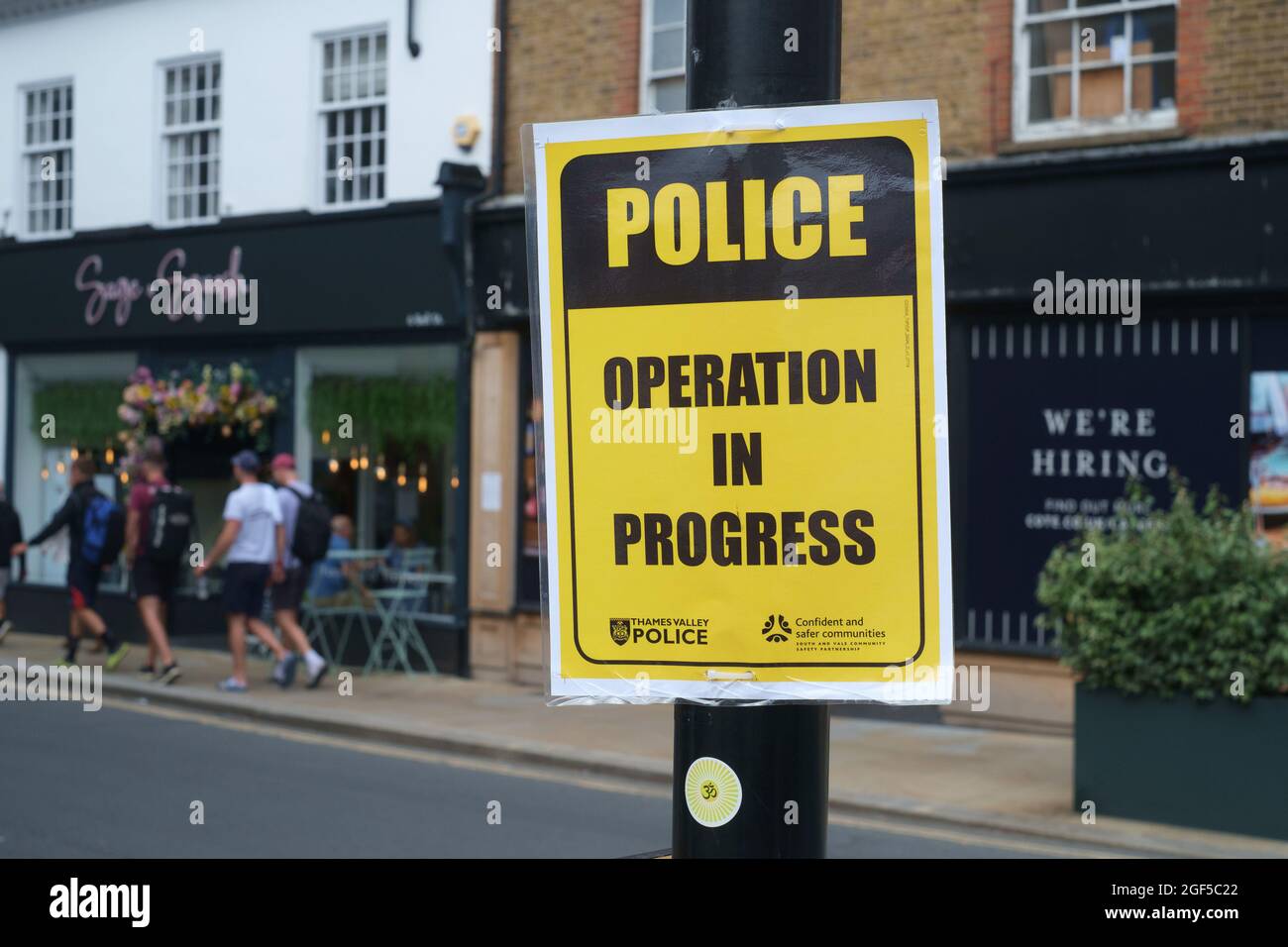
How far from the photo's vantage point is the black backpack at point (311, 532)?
43.7ft

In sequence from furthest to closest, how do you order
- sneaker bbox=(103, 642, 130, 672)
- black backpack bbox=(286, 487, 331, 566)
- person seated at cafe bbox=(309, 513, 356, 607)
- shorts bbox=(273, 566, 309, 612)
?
person seated at cafe bbox=(309, 513, 356, 607)
sneaker bbox=(103, 642, 130, 672)
shorts bbox=(273, 566, 309, 612)
black backpack bbox=(286, 487, 331, 566)

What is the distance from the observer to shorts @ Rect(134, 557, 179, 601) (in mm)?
13656

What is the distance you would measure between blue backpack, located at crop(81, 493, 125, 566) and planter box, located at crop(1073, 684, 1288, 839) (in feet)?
31.5

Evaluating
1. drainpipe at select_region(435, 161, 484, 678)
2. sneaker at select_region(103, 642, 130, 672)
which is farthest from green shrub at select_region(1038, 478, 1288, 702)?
sneaker at select_region(103, 642, 130, 672)

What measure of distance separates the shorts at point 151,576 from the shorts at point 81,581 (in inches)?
44.3

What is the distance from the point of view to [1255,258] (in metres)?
11.0

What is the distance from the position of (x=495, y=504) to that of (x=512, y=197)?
288 centimetres

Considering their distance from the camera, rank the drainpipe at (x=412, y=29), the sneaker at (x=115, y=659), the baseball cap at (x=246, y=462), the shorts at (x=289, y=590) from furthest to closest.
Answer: the drainpipe at (x=412, y=29) → the sneaker at (x=115, y=659) → the shorts at (x=289, y=590) → the baseball cap at (x=246, y=462)

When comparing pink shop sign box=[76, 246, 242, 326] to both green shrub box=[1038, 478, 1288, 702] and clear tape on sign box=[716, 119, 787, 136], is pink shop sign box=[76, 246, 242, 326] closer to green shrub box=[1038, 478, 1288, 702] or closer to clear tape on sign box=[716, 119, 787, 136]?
green shrub box=[1038, 478, 1288, 702]

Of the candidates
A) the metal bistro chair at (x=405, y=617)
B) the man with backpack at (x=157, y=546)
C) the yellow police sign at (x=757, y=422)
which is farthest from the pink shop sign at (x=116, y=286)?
the yellow police sign at (x=757, y=422)

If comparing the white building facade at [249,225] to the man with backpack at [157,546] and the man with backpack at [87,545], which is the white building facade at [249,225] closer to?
the man with backpack at [87,545]
